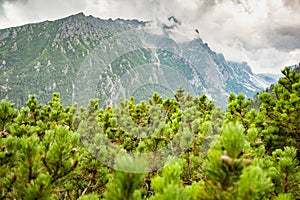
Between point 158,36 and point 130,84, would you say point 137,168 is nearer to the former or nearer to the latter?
point 130,84

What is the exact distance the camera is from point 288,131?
4.51 metres

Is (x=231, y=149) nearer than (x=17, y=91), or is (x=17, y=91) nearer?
(x=231, y=149)

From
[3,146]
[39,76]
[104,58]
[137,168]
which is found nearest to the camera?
[137,168]

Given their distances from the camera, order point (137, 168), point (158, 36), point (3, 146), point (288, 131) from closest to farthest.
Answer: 1. point (137, 168)
2. point (3, 146)
3. point (288, 131)
4. point (158, 36)

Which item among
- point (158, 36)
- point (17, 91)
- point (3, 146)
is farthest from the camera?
point (17, 91)

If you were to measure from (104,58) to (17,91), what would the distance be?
17372 centimetres

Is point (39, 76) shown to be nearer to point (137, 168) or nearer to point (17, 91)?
point (17, 91)

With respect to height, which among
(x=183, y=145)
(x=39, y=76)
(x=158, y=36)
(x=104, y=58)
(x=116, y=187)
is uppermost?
(x=39, y=76)

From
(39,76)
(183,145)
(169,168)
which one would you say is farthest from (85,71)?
(39,76)

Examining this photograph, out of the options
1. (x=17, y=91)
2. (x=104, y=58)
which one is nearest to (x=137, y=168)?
(x=104, y=58)

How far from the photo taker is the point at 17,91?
160 metres

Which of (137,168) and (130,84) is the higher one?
(130,84)

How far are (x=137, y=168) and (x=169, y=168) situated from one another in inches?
7.9

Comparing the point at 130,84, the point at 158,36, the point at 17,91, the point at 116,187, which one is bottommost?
the point at 116,187
